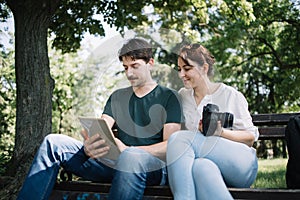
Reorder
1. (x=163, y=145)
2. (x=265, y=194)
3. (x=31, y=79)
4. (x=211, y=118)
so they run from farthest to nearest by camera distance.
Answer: (x=31, y=79)
(x=163, y=145)
(x=211, y=118)
(x=265, y=194)

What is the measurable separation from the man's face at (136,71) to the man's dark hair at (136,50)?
21 mm

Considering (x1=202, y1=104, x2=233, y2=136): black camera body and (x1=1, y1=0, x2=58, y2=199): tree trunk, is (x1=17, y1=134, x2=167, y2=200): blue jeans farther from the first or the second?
(x1=1, y1=0, x2=58, y2=199): tree trunk

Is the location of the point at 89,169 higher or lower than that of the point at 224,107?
lower

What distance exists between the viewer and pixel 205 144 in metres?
2.25

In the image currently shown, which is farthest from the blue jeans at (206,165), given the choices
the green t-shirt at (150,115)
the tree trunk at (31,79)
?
the tree trunk at (31,79)

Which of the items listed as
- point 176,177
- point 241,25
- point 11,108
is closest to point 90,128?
point 176,177

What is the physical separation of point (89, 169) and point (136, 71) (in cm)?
60

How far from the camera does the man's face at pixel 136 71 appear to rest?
8.15 ft

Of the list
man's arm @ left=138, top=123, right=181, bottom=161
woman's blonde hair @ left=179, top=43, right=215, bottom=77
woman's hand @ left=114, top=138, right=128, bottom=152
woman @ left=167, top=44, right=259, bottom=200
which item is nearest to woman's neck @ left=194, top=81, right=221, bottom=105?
woman @ left=167, top=44, right=259, bottom=200

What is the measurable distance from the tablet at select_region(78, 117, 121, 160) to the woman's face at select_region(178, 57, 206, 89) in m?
0.52

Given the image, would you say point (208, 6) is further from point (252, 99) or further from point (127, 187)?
point (252, 99)

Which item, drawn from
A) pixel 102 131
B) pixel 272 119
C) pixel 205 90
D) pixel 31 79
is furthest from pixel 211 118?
pixel 31 79

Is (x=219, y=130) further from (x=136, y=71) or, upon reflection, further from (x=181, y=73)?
(x=136, y=71)

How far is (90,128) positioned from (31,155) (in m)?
2.18
